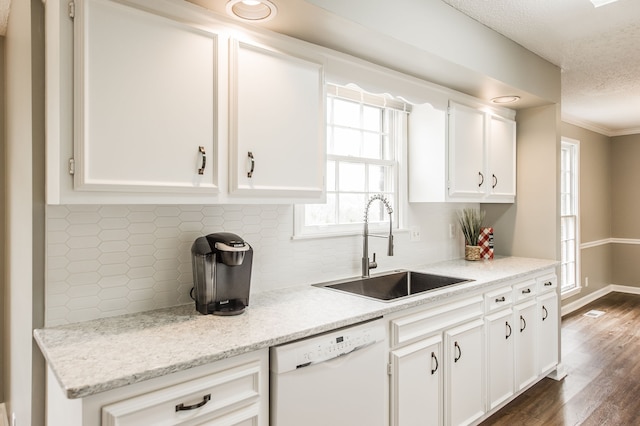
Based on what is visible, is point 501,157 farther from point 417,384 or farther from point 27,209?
point 27,209

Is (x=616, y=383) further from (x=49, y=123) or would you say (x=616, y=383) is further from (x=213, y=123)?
(x=49, y=123)

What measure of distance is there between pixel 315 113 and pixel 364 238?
938mm

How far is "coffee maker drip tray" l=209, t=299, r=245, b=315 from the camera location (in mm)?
1763

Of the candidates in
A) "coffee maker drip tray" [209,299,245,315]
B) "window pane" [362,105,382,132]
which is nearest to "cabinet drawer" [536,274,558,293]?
"window pane" [362,105,382,132]

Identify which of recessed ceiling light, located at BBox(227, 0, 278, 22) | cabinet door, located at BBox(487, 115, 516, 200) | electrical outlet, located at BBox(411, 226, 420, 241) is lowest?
electrical outlet, located at BBox(411, 226, 420, 241)

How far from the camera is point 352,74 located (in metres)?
2.35

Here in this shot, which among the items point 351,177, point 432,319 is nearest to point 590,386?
point 432,319

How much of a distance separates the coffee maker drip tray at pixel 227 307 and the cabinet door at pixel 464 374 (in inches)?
45.9

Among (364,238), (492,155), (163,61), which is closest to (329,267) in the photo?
(364,238)

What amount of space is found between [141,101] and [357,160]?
5.23 feet

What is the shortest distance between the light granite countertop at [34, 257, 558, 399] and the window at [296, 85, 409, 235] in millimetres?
571

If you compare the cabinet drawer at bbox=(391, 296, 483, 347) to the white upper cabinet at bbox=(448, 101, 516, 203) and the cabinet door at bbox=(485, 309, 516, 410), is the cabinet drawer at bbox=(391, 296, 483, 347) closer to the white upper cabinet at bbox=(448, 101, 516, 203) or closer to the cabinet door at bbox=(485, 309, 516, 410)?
the cabinet door at bbox=(485, 309, 516, 410)

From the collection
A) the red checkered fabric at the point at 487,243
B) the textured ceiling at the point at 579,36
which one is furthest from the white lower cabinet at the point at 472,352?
the textured ceiling at the point at 579,36

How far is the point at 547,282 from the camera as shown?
3.24 meters
